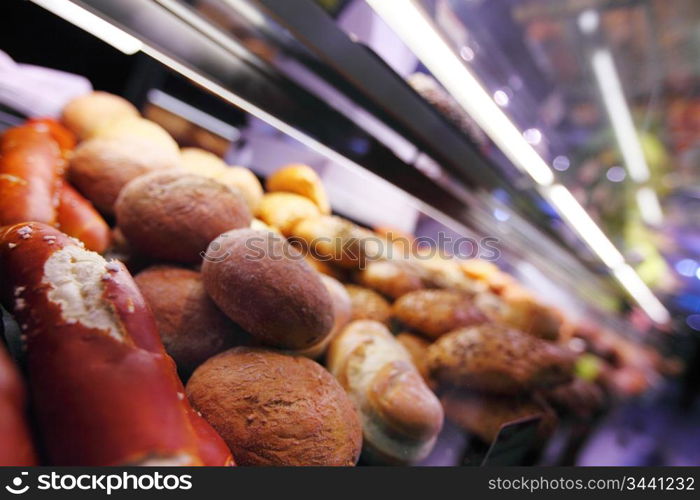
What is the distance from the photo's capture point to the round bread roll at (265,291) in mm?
819

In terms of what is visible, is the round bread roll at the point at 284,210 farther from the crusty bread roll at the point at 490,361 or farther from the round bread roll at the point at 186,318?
the crusty bread roll at the point at 490,361

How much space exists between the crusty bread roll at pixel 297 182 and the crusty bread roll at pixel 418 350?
25.0 inches

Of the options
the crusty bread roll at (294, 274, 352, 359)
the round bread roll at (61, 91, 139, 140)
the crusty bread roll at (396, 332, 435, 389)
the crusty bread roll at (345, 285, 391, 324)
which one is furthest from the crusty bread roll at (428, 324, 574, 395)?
the round bread roll at (61, 91, 139, 140)

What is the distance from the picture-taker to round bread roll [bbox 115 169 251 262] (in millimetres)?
904

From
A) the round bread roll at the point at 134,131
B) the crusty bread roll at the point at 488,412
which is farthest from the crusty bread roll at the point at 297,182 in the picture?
the crusty bread roll at the point at 488,412

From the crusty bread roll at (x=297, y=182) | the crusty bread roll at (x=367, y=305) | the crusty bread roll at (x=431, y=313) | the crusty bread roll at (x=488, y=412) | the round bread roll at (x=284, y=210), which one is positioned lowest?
the crusty bread roll at (x=488, y=412)

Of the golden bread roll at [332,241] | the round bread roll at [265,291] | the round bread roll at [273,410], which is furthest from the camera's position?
the golden bread roll at [332,241]

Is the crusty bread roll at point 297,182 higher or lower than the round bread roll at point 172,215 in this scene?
higher

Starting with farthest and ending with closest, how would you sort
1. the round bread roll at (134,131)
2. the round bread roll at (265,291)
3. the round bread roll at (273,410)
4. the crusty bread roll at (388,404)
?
the round bread roll at (134,131)
the crusty bread roll at (388,404)
the round bread roll at (265,291)
the round bread roll at (273,410)

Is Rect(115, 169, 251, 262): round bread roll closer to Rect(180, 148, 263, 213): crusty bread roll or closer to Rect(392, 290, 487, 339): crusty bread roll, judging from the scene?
Rect(180, 148, 263, 213): crusty bread roll

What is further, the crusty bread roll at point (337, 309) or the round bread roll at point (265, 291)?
the crusty bread roll at point (337, 309)

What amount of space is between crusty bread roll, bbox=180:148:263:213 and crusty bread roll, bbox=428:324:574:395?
0.85 metres

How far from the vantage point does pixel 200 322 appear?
2.87ft

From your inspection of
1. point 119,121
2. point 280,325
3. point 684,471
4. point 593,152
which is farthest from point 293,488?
point 593,152
